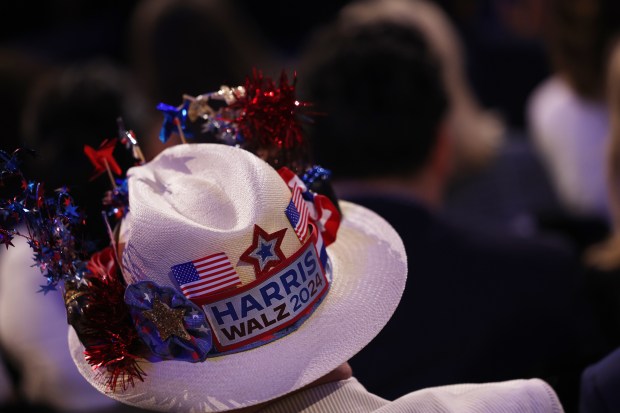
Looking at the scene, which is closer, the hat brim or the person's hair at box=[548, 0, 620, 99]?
the hat brim

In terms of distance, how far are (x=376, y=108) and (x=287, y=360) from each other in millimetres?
1167

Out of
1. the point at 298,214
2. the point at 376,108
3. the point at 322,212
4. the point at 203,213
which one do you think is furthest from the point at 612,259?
the point at 203,213

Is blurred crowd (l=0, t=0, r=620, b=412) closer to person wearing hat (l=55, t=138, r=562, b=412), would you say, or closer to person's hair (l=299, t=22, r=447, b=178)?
person's hair (l=299, t=22, r=447, b=178)

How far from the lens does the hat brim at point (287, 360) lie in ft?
4.61

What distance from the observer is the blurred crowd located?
2121 millimetres

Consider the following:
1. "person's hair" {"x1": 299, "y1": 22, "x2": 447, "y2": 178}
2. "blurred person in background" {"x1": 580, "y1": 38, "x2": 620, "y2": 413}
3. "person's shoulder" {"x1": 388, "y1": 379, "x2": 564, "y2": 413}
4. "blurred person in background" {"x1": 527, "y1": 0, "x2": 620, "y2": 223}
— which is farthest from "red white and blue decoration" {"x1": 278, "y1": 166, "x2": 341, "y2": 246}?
"blurred person in background" {"x1": 527, "y1": 0, "x2": 620, "y2": 223}

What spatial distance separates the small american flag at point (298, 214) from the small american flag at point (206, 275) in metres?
0.12

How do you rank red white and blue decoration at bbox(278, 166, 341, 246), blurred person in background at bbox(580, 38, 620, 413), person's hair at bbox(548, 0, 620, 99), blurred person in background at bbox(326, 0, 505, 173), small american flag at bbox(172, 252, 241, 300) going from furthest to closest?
person's hair at bbox(548, 0, 620, 99) < blurred person in background at bbox(326, 0, 505, 173) < blurred person in background at bbox(580, 38, 620, 413) < red white and blue decoration at bbox(278, 166, 341, 246) < small american flag at bbox(172, 252, 241, 300)

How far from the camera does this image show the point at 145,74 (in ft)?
12.1

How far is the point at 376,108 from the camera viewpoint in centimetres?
246

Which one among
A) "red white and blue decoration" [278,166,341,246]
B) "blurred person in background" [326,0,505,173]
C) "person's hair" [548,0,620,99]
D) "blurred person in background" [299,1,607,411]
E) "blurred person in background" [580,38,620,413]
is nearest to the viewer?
"red white and blue decoration" [278,166,341,246]

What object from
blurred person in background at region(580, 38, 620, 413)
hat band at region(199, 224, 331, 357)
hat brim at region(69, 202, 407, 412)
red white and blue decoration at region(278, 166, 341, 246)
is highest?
red white and blue decoration at region(278, 166, 341, 246)

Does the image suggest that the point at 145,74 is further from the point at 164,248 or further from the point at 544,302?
the point at 164,248

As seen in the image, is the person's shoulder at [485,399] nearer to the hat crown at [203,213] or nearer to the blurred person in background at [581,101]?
the hat crown at [203,213]
